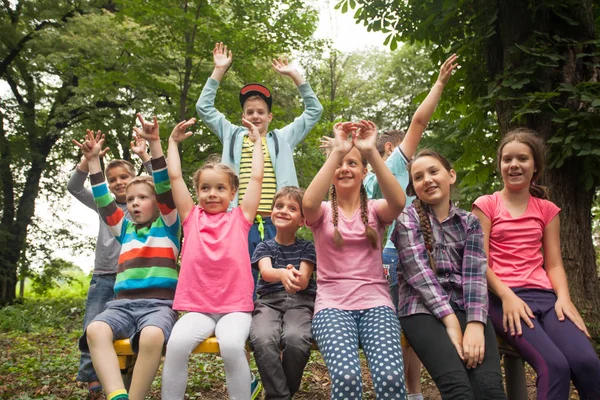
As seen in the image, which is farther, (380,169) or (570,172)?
(570,172)

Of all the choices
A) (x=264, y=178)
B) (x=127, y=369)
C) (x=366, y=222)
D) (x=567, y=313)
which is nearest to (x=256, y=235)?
(x=264, y=178)

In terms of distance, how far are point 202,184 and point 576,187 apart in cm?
332

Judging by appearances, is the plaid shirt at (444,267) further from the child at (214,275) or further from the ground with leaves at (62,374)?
the ground with leaves at (62,374)

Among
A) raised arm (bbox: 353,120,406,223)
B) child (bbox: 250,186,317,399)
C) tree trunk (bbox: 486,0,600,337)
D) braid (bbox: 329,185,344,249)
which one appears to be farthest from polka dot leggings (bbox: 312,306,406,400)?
tree trunk (bbox: 486,0,600,337)

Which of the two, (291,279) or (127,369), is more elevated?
(291,279)

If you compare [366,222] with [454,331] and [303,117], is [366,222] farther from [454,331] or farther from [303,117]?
[303,117]

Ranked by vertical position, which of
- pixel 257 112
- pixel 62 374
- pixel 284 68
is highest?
pixel 284 68

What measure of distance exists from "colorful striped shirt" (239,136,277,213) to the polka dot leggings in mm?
1213

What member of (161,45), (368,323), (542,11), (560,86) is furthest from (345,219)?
(161,45)

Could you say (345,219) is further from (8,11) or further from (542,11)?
(8,11)

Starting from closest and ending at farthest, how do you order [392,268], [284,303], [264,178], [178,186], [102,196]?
[284,303] → [178,186] → [102,196] → [392,268] → [264,178]

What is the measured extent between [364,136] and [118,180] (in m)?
2.33

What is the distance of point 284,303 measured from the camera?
10.3ft

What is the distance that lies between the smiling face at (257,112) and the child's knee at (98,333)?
1.91m
